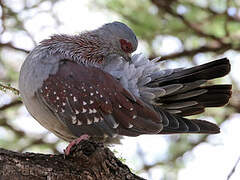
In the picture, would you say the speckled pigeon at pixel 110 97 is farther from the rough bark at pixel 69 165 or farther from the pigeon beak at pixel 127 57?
the rough bark at pixel 69 165

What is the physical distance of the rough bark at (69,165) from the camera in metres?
3.80

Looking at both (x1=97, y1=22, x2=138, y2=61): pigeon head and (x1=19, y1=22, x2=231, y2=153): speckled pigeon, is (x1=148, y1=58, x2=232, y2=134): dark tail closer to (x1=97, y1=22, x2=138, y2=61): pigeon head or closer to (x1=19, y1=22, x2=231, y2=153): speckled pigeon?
(x1=19, y1=22, x2=231, y2=153): speckled pigeon

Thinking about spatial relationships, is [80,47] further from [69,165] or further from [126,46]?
[69,165]

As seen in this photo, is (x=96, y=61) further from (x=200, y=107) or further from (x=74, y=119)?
(x=200, y=107)

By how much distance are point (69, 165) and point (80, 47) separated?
188 cm

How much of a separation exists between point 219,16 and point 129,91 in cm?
335

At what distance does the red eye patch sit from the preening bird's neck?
186 millimetres

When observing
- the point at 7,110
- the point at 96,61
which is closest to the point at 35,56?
the point at 96,61

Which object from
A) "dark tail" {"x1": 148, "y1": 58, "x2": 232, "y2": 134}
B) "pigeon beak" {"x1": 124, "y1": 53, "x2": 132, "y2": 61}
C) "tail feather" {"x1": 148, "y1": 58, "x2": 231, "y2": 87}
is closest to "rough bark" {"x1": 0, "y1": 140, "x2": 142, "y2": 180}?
"dark tail" {"x1": 148, "y1": 58, "x2": 232, "y2": 134}

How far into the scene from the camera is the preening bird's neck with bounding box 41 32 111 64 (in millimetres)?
5195

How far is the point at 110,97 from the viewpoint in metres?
4.82

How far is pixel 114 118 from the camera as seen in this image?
479 centimetres

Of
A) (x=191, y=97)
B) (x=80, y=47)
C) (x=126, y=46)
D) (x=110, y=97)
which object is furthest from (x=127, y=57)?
(x=191, y=97)

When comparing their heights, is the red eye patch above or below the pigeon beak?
above
